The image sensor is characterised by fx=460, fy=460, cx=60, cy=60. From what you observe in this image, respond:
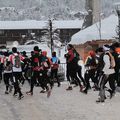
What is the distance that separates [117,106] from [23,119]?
3.14m

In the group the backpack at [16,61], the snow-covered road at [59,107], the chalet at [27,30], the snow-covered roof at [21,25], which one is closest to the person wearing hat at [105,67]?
the snow-covered road at [59,107]

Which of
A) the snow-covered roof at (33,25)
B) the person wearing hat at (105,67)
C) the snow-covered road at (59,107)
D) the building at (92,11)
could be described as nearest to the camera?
the snow-covered road at (59,107)

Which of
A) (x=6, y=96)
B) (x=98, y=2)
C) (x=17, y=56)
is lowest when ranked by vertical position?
(x=6, y=96)

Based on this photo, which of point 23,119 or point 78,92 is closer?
point 23,119

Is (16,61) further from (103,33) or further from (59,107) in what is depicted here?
(103,33)

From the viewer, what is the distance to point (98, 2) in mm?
86562

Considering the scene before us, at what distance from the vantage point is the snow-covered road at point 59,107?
438 inches

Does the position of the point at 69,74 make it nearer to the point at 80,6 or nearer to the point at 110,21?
the point at 110,21

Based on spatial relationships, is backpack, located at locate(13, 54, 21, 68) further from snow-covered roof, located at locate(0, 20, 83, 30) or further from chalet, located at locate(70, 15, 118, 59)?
snow-covered roof, located at locate(0, 20, 83, 30)

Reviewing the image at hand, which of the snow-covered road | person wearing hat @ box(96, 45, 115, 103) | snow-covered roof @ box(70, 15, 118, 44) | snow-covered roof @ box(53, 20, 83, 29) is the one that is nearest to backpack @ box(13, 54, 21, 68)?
the snow-covered road

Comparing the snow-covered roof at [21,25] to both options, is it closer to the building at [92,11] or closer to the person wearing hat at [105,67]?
the building at [92,11]

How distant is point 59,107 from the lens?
1295 centimetres

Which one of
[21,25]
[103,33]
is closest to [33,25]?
[21,25]

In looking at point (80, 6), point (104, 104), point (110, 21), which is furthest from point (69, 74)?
point (80, 6)
